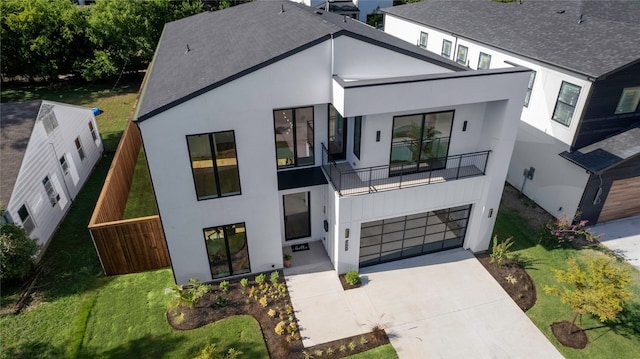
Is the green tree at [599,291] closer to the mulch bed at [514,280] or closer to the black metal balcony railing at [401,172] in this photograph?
the mulch bed at [514,280]

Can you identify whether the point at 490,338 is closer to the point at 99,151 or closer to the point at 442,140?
the point at 442,140

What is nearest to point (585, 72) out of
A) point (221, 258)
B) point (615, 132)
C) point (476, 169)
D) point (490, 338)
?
point (615, 132)

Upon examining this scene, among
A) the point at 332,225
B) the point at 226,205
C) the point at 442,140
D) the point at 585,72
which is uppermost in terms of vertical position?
the point at 585,72

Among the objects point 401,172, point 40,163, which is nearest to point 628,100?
point 401,172

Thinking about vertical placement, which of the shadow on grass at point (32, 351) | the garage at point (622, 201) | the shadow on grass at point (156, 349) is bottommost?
the shadow on grass at point (156, 349)

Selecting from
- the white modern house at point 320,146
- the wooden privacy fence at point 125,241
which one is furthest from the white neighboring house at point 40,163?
the white modern house at point 320,146

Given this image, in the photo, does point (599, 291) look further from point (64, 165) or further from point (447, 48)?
point (64, 165)
